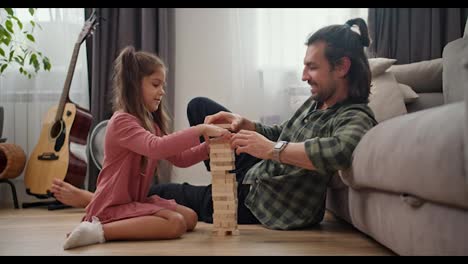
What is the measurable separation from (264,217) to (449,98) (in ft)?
2.56

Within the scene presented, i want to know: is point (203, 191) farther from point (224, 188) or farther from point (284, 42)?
point (284, 42)

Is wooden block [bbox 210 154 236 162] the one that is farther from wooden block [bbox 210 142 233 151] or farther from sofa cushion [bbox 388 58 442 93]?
sofa cushion [bbox 388 58 442 93]

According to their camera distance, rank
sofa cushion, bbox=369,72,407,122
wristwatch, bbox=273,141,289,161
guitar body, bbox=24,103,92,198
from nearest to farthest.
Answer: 1. wristwatch, bbox=273,141,289,161
2. sofa cushion, bbox=369,72,407,122
3. guitar body, bbox=24,103,92,198

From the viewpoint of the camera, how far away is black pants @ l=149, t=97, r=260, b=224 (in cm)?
193

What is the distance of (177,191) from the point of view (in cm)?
206

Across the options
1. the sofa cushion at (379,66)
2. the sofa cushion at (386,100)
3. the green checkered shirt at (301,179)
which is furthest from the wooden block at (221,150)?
the sofa cushion at (379,66)

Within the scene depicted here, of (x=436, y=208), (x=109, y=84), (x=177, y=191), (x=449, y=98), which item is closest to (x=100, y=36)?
(x=109, y=84)

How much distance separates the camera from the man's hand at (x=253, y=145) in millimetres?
1571

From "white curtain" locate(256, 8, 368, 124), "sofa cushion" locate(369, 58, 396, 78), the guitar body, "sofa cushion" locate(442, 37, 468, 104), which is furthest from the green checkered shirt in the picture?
"white curtain" locate(256, 8, 368, 124)

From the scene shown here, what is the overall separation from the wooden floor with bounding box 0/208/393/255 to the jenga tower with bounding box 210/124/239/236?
3.1 inches

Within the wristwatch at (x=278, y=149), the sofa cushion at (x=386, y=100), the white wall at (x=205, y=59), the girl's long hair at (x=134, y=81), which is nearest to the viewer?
the wristwatch at (x=278, y=149)

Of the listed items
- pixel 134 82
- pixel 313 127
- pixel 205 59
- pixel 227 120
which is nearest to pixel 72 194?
pixel 134 82

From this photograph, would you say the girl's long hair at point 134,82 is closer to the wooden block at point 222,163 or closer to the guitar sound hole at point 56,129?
the wooden block at point 222,163
